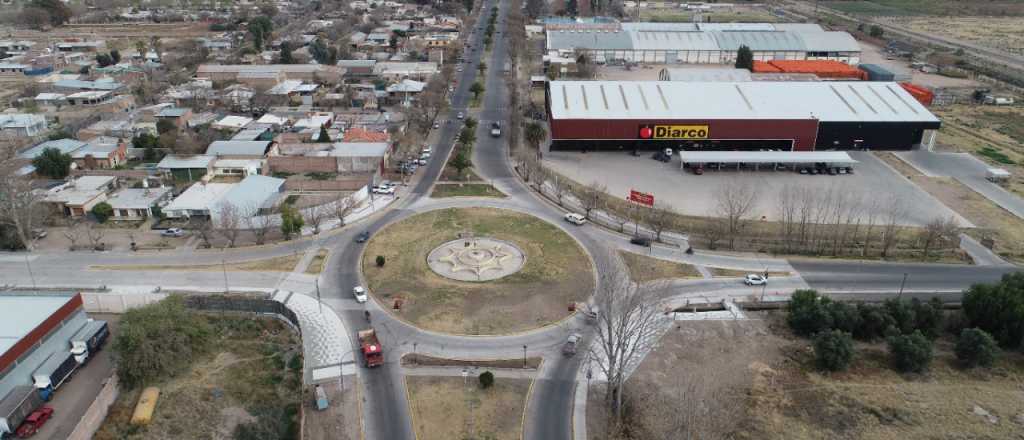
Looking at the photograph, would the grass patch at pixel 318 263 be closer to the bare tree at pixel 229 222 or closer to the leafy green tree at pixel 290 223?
the leafy green tree at pixel 290 223

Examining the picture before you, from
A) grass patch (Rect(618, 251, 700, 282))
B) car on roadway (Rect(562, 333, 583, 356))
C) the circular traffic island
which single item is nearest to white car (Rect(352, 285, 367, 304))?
the circular traffic island

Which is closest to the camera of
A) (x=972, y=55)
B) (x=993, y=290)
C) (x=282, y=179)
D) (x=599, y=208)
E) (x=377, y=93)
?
(x=993, y=290)

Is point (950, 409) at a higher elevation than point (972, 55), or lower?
lower

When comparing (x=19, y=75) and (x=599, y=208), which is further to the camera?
(x=19, y=75)

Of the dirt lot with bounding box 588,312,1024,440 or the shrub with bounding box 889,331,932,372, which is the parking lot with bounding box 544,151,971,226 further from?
the shrub with bounding box 889,331,932,372

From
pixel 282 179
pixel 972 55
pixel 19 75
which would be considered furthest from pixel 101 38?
pixel 972 55

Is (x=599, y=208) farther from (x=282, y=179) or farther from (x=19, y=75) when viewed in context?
(x=19, y=75)

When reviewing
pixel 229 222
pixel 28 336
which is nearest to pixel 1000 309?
pixel 229 222

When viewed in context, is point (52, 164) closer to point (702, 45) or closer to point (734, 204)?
point (734, 204)
